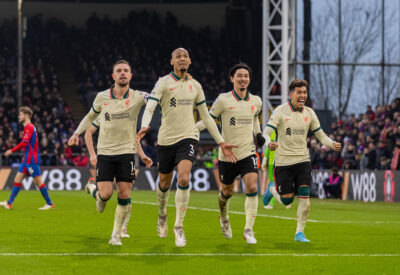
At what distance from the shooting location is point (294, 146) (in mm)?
11273

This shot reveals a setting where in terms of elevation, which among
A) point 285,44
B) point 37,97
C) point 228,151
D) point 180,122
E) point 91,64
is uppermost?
point 91,64

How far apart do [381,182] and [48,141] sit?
17.1 meters

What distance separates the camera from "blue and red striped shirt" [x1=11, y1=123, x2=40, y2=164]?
1698cm

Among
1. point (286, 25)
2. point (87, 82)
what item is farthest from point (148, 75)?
point (286, 25)

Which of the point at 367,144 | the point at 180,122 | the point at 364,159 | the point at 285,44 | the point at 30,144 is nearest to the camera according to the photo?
the point at 180,122

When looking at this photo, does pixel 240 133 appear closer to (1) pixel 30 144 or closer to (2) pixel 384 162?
(1) pixel 30 144

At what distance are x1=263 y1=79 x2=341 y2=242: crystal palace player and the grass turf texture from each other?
0.70 m

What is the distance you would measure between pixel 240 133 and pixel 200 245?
1622 mm

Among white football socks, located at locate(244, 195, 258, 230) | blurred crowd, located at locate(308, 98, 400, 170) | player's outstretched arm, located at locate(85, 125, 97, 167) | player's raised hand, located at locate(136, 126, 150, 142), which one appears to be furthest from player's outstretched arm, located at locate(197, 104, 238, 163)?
blurred crowd, located at locate(308, 98, 400, 170)

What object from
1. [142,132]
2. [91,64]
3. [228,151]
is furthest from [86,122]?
[91,64]

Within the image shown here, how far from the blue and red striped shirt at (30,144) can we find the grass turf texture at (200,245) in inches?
44.8

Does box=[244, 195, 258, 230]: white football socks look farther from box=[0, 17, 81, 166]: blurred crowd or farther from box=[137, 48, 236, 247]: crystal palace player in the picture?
box=[0, 17, 81, 166]: blurred crowd

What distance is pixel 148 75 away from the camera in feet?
143

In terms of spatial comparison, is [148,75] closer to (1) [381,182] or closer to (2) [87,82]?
(2) [87,82]
